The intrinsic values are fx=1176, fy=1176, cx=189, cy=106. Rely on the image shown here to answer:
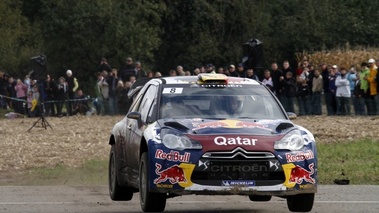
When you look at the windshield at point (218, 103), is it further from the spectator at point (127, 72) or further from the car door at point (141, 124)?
the spectator at point (127, 72)

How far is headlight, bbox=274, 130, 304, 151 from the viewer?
1279 cm

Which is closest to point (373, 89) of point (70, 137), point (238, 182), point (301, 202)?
point (70, 137)

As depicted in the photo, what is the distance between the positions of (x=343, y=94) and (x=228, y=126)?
24049 mm

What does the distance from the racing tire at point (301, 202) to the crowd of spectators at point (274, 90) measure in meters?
22.5

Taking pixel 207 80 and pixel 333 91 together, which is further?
pixel 333 91

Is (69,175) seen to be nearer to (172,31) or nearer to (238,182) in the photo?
(238,182)

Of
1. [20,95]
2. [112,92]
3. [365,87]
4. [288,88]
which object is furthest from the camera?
[20,95]

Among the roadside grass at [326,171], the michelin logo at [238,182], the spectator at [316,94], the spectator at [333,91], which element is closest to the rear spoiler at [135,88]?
the roadside grass at [326,171]

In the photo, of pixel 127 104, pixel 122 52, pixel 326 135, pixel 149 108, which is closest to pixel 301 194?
pixel 149 108

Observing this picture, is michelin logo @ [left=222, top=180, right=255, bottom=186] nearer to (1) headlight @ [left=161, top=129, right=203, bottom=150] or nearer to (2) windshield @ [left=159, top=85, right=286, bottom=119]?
(1) headlight @ [left=161, top=129, right=203, bottom=150]

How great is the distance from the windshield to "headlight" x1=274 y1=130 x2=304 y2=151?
2.90 ft

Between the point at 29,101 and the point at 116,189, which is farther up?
the point at 116,189

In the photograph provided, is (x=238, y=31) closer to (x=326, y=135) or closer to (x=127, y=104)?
(x=127, y=104)

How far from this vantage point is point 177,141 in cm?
1280
